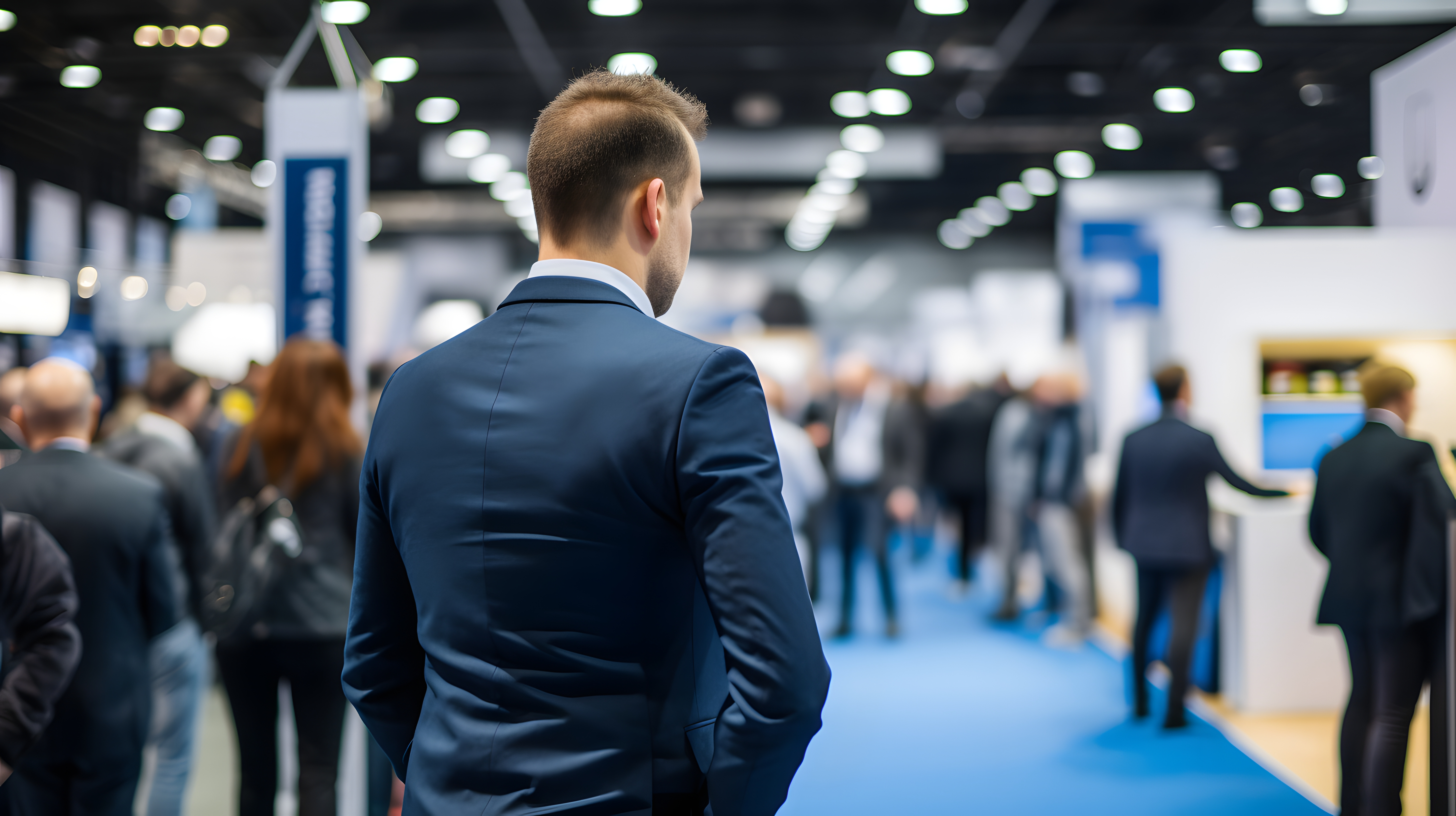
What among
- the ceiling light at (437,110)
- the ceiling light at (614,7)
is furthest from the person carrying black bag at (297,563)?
the ceiling light at (437,110)

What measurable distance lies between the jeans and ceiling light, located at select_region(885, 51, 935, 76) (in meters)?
6.21

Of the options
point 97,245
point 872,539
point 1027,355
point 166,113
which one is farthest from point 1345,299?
point 97,245

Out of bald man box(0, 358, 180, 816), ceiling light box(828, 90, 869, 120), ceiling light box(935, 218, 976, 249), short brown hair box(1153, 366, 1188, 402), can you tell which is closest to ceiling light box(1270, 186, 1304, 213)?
ceiling light box(935, 218, 976, 249)

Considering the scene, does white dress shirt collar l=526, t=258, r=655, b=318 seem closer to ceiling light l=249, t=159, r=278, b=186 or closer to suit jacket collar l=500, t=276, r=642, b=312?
suit jacket collar l=500, t=276, r=642, b=312

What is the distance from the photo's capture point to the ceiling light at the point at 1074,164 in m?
11.3

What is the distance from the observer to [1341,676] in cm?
496

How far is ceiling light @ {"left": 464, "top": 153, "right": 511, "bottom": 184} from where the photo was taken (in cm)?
1035

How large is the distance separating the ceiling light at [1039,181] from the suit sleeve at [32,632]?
452 inches

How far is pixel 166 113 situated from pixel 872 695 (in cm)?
798

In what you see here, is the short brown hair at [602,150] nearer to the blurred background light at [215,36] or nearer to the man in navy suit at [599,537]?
the man in navy suit at [599,537]

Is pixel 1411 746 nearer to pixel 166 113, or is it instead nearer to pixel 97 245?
pixel 166 113

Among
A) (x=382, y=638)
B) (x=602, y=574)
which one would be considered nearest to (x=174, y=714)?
(x=382, y=638)

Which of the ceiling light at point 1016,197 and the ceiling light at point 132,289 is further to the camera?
the ceiling light at point 1016,197

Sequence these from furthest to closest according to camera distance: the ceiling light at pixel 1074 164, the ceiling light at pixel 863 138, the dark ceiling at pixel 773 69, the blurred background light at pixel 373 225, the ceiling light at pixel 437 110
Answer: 1. the blurred background light at pixel 373 225
2. the ceiling light at pixel 1074 164
3. the ceiling light at pixel 863 138
4. the ceiling light at pixel 437 110
5. the dark ceiling at pixel 773 69
